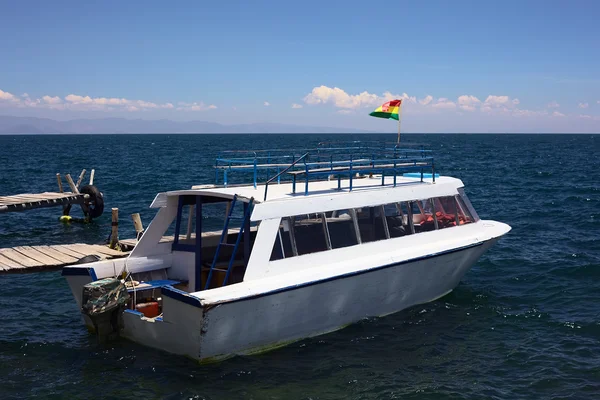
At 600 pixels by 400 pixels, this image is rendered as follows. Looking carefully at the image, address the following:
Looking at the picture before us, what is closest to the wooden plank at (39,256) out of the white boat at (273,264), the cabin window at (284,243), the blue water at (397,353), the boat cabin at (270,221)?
the blue water at (397,353)

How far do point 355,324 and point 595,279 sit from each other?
869 centimetres

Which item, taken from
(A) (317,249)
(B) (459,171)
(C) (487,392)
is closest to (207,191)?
(A) (317,249)

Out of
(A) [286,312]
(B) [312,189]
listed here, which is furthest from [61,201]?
(A) [286,312]

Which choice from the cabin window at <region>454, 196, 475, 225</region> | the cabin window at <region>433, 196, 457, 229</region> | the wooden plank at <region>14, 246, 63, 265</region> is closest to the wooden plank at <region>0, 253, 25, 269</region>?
the wooden plank at <region>14, 246, 63, 265</region>

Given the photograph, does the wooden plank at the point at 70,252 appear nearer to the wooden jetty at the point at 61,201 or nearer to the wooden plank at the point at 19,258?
the wooden plank at the point at 19,258

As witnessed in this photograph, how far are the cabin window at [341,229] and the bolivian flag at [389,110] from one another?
178 inches

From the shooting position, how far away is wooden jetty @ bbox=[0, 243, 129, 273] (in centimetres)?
1494

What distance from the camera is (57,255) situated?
1628 centimetres

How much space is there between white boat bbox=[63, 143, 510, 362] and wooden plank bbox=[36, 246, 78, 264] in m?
2.71

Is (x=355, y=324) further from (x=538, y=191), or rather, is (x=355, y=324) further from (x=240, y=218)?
(x=538, y=191)

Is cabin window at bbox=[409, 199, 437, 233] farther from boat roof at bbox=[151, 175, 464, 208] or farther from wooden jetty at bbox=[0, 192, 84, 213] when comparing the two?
wooden jetty at bbox=[0, 192, 84, 213]

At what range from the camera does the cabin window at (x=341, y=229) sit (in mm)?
13336

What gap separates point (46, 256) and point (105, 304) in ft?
16.6

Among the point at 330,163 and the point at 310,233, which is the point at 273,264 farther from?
the point at 330,163
